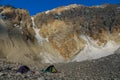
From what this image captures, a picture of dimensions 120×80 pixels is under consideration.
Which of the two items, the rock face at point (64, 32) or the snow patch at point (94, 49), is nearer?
the rock face at point (64, 32)

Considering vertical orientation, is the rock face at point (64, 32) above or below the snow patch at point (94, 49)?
above

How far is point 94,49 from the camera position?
104125mm

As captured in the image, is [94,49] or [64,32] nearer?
[94,49]

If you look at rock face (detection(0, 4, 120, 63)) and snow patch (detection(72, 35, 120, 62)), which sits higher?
rock face (detection(0, 4, 120, 63))

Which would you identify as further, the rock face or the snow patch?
the snow patch

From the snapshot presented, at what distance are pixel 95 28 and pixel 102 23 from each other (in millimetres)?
3163

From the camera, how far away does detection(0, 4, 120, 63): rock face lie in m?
A: 98.9

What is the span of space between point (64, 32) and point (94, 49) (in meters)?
11.0

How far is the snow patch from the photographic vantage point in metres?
99.6

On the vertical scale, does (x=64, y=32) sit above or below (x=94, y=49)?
above

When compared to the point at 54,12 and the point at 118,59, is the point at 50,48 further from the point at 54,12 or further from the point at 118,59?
the point at 118,59

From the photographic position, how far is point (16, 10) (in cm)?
11250

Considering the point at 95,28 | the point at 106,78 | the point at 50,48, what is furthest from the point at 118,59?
the point at 95,28

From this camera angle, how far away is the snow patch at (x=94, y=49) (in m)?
99.6
